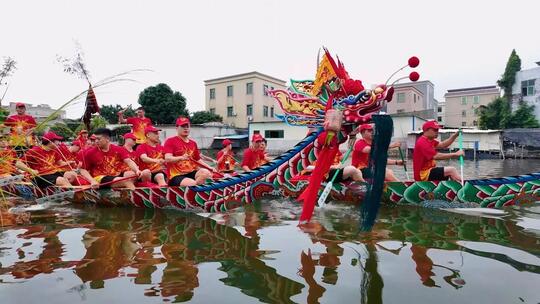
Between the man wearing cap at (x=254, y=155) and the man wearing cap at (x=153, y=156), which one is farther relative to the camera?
the man wearing cap at (x=254, y=155)

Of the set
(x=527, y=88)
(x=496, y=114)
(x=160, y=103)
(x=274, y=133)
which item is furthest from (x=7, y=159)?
(x=160, y=103)

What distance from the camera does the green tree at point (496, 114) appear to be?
28.5 m

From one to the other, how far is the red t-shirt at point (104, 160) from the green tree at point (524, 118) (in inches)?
1185

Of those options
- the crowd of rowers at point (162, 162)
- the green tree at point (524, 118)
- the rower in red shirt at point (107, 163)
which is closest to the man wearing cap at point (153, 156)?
the crowd of rowers at point (162, 162)

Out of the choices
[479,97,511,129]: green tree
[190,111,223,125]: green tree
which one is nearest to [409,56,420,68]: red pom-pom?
[479,97,511,129]: green tree

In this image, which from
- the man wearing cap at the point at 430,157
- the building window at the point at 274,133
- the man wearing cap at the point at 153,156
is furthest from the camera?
the building window at the point at 274,133

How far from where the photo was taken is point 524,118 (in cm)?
2761

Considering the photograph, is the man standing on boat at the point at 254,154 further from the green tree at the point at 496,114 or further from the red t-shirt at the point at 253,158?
the green tree at the point at 496,114

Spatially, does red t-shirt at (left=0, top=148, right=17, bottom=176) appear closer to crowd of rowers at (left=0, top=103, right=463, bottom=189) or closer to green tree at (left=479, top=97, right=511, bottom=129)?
crowd of rowers at (left=0, top=103, right=463, bottom=189)

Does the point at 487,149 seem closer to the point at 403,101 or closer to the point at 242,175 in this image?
Answer: the point at 403,101

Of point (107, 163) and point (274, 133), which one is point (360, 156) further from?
point (274, 133)

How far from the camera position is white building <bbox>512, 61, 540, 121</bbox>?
2723 cm

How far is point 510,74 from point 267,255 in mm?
31896

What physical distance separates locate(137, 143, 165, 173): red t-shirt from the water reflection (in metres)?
1.55
